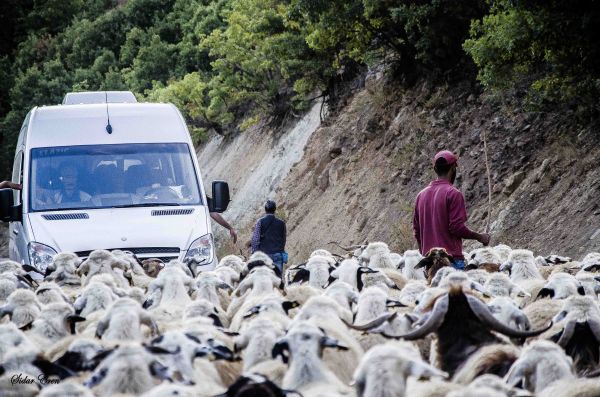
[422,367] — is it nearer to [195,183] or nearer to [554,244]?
[195,183]

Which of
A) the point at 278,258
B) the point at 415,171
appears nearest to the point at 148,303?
the point at 278,258

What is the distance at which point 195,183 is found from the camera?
15102mm

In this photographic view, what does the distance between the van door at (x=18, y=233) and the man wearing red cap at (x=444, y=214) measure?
5.05 m

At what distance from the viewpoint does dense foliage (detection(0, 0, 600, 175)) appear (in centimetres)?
1816

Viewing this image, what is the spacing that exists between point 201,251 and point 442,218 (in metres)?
3.75

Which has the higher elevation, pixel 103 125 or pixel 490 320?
pixel 103 125

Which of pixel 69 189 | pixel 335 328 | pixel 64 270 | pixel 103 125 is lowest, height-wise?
pixel 64 270

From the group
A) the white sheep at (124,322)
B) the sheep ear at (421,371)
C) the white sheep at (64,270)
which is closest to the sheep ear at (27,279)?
the white sheep at (64,270)

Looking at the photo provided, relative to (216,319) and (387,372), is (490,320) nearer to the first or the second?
(387,372)

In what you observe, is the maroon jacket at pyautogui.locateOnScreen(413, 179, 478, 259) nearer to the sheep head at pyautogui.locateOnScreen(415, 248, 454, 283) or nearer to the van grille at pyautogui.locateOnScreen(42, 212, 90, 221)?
the sheep head at pyautogui.locateOnScreen(415, 248, 454, 283)

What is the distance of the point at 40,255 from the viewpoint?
13.9 meters

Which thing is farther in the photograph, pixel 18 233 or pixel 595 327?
pixel 18 233

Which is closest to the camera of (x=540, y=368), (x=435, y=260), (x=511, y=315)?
(x=540, y=368)

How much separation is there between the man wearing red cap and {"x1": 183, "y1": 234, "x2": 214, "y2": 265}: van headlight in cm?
332
